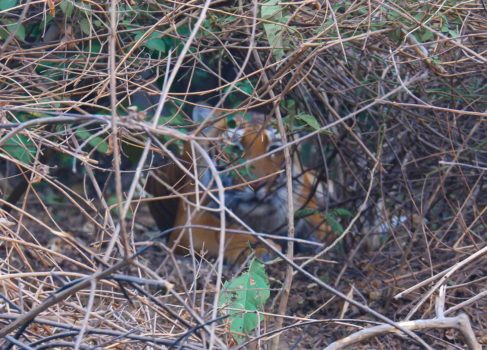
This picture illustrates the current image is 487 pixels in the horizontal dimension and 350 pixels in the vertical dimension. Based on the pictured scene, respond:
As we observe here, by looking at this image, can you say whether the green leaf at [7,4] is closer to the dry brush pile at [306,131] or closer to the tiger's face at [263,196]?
the dry brush pile at [306,131]

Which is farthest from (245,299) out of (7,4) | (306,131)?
(7,4)

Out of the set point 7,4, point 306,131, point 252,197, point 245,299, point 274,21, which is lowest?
point 252,197

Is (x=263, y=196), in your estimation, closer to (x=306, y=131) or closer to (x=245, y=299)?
(x=306, y=131)

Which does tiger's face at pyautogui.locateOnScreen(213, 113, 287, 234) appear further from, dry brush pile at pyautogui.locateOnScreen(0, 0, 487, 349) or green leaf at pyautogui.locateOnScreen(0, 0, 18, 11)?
green leaf at pyautogui.locateOnScreen(0, 0, 18, 11)

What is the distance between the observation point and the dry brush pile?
7.57ft

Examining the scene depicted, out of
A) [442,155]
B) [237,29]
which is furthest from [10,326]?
[442,155]

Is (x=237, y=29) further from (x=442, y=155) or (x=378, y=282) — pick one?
(x=378, y=282)

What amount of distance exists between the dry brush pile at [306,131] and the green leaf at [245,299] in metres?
0.03

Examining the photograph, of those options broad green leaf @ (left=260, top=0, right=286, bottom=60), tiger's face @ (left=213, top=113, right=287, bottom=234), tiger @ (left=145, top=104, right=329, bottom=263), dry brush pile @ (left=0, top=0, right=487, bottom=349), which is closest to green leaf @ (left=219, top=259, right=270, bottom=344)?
dry brush pile @ (left=0, top=0, right=487, bottom=349)

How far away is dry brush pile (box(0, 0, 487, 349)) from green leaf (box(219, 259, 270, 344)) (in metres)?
0.03

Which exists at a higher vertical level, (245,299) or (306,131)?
(245,299)

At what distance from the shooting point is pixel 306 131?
336 centimetres

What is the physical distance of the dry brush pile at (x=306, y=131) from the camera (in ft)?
7.57

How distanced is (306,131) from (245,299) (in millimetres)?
1070
